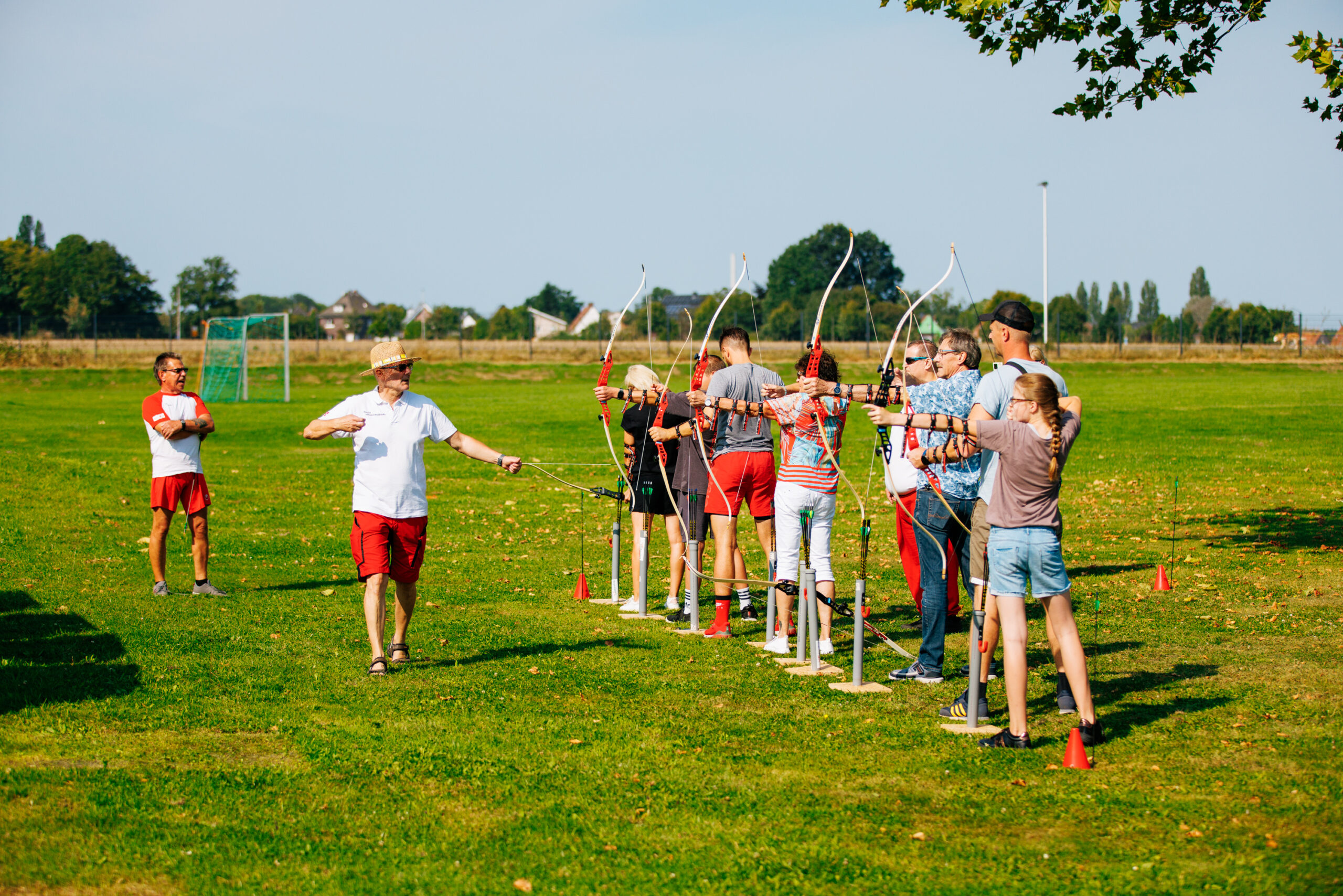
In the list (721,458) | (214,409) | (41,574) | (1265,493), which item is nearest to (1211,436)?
(1265,493)

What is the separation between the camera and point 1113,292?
13000 centimetres

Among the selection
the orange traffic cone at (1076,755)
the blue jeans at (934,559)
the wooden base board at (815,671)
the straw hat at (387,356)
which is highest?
the straw hat at (387,356)

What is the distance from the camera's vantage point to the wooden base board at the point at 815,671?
7.19 metres

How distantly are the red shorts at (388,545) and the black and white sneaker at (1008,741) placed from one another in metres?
3.39

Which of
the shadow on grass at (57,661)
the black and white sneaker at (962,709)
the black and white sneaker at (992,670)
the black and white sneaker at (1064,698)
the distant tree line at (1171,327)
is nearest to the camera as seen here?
the black and white sneaker at (962,709)

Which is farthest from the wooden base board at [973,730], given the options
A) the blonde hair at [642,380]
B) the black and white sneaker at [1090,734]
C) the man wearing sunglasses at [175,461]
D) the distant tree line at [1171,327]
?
the distant tree line at [1171,327]

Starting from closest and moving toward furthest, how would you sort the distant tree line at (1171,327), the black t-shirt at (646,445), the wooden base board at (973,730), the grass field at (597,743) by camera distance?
1. the grass field at (597,743)
2. the wooden base board at (973,730)
3. the black t-shirt at (646,445)
4. the distant tree line at (1171,327)

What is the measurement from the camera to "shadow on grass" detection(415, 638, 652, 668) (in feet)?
24.5

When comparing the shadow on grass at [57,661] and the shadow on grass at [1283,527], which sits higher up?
the shadow on grass at [1283,527]

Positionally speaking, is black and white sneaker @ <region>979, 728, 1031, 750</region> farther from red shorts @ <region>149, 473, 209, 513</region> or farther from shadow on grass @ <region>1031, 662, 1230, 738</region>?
red shorts @ <region>149, 473, 209, 513</region>

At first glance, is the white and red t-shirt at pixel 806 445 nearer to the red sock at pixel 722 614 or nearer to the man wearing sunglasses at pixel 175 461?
the red sock at pixel 722 614

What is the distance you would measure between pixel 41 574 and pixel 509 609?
14.0 ft

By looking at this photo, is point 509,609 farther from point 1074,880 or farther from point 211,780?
point 1074,880

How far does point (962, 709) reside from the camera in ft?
20.6
